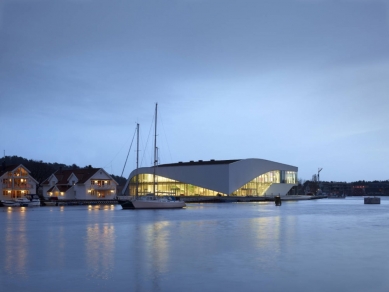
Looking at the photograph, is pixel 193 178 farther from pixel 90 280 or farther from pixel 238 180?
pixel 90 280

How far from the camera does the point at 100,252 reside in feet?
63.1

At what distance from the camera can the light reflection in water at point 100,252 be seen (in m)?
15.0

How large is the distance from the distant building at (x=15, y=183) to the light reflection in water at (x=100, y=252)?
53.5m

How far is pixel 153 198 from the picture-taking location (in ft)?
204

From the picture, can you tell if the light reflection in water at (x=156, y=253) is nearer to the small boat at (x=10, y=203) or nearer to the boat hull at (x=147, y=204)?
the boat hull at (x=147, y=204)

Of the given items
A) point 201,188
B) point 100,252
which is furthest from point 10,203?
point 100,252

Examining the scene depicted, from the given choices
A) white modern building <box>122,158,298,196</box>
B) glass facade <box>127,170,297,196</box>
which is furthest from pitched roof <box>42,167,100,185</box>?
glass facade <box>127,170,297,196</box>

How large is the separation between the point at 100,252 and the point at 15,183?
64.4m

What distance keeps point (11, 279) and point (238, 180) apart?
95402 millimetres

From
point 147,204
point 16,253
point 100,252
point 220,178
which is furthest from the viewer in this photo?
point 220,178

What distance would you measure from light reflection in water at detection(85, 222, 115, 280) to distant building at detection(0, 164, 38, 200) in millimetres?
53509

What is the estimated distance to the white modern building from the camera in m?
106

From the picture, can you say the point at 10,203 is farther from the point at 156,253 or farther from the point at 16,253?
the point at 156,253

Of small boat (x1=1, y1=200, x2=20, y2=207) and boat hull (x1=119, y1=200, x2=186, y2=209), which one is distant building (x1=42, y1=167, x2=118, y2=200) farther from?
boat hull (x1=119, y1=200, x2=186, y2=209)
